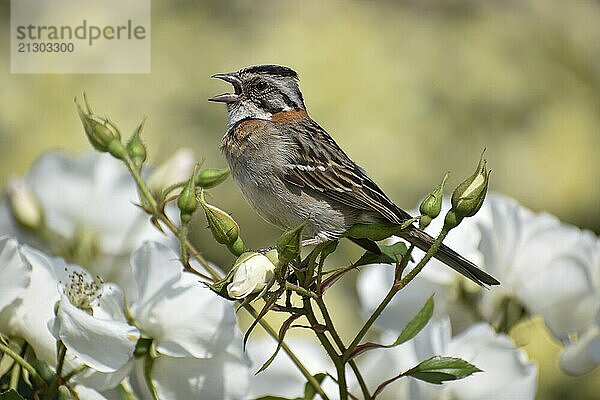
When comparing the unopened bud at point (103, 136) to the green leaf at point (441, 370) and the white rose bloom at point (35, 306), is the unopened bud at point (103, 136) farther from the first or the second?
the green leaf at point (441, 370)

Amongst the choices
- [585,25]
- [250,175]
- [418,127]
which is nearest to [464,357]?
[250,175]

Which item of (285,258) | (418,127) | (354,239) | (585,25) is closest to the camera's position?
(285,258)

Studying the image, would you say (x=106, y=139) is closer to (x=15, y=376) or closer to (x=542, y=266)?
(x=15, y=376)

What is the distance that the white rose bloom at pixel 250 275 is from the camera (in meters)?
0.39

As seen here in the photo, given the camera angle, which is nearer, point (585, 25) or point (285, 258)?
point (285, 258)

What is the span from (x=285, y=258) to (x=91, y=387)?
128 millimetres

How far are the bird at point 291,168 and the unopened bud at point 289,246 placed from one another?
4.5 inches

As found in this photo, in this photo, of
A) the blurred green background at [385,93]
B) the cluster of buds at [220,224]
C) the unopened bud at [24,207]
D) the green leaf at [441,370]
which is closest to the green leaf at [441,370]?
the green leaf at [441,370]

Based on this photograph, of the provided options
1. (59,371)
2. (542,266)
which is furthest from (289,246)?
(542,266)

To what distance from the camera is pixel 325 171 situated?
57 cm

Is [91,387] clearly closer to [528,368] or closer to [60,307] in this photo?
[60,307]

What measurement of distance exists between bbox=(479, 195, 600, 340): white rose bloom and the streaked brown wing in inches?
2.4

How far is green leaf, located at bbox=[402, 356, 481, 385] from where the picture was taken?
45 centimetres

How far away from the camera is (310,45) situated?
1452 millimetres
